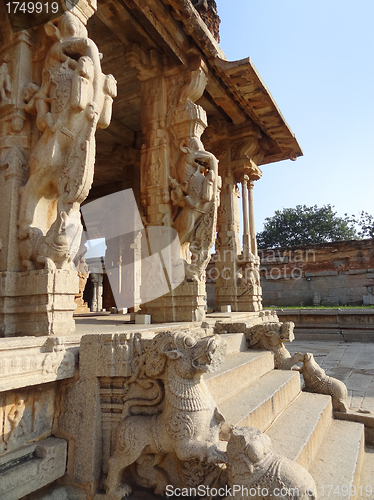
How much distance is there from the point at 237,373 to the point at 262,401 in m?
0.39

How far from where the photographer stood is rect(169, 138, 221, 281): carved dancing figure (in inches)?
196

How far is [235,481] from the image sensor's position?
178 cm

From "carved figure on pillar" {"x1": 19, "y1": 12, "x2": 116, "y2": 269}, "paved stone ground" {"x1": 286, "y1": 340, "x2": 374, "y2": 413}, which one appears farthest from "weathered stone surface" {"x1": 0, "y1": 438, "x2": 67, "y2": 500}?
"paved stone ground" {"x1": 286, "y1": 340, "x2": 374, "y2": 413}

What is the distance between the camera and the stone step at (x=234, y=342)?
3.76 m

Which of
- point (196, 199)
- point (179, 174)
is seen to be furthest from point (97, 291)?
point (196, 199)

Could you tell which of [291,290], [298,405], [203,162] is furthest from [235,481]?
[291,290]

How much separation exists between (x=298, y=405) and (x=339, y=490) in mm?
1169

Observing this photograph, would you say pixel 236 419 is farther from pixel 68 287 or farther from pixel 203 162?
pixel 203 162

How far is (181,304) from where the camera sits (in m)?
4.75

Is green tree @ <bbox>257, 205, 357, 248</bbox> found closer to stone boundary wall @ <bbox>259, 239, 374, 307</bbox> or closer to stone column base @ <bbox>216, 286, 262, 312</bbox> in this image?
stone boundary wall @ <bbox>259, 239, 374, 307</bbox>

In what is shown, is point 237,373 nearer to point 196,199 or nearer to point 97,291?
point 196,199

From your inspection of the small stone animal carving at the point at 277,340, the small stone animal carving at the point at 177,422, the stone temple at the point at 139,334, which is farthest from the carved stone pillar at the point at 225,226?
the small stone animal carving at the point at 177,422

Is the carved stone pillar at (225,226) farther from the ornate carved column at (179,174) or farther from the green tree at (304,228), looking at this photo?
the green tree at (304,228)

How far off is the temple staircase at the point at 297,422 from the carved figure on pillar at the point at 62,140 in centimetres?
176
